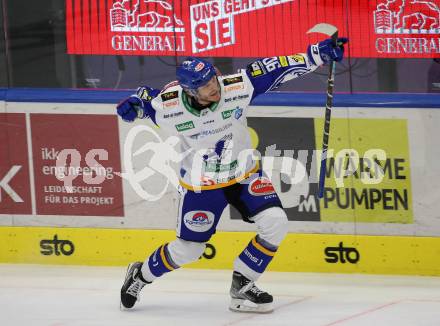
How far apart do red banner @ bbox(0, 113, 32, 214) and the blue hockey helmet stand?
226 centimetres

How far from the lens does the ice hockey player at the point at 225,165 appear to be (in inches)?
232

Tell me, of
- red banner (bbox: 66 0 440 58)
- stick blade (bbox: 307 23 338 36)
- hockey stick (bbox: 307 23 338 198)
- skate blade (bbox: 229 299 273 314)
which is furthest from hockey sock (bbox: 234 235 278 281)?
red banner (bbox: 66 0 440 58)

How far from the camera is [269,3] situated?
23.4 feet

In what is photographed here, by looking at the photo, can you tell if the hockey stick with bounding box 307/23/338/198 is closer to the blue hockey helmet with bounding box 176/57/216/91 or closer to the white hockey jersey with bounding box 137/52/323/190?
the white hockey jersey with bounding box 137/52/323/190

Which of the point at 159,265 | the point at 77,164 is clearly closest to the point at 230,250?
the point at 77,164

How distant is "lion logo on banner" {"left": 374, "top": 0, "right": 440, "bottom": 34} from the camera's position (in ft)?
22.3

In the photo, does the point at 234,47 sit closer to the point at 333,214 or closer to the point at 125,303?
the point at 333,214

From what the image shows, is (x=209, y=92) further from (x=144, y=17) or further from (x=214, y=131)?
(x=144, y=17)

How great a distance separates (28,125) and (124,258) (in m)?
1.13

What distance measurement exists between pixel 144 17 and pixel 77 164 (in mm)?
1100

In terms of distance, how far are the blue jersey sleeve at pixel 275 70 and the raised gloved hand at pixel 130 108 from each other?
612mm

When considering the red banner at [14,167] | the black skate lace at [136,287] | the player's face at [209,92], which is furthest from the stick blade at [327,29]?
the red banner at [14,167]

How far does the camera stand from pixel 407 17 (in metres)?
6.86

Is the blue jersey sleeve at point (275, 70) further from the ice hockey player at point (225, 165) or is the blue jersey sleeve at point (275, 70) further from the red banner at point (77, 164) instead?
the red banner at point (77, 164)
